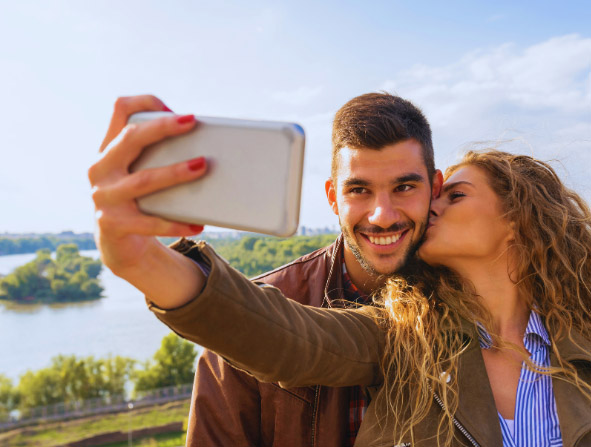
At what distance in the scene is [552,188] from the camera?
2.13m

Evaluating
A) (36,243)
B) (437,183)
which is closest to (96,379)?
(36,243)

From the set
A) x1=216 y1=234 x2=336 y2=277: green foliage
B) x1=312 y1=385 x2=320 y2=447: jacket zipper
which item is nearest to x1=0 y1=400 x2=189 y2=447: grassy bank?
x1=216 y1=234 x2=336 y2=277: green foliage

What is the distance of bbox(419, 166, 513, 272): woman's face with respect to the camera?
188 cm

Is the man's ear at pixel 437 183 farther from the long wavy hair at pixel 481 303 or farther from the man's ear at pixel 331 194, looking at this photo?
the man's ear at pixel 331 194

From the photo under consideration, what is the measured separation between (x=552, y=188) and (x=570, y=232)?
0.59 feet

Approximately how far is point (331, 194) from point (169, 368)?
30.7 meters

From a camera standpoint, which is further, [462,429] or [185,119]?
[462,429]

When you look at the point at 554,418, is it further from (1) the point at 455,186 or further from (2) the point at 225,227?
(2) the point at 225,227

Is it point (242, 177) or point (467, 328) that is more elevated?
point (242, 177)

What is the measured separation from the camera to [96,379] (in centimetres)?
3106

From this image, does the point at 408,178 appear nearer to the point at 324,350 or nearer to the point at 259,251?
the point at 324,350

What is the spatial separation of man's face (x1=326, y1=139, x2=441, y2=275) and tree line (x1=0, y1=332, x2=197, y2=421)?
98.3ft

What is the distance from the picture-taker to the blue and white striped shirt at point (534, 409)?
160 centimetres

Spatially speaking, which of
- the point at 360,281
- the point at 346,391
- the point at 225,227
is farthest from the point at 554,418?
the point at 225,227
